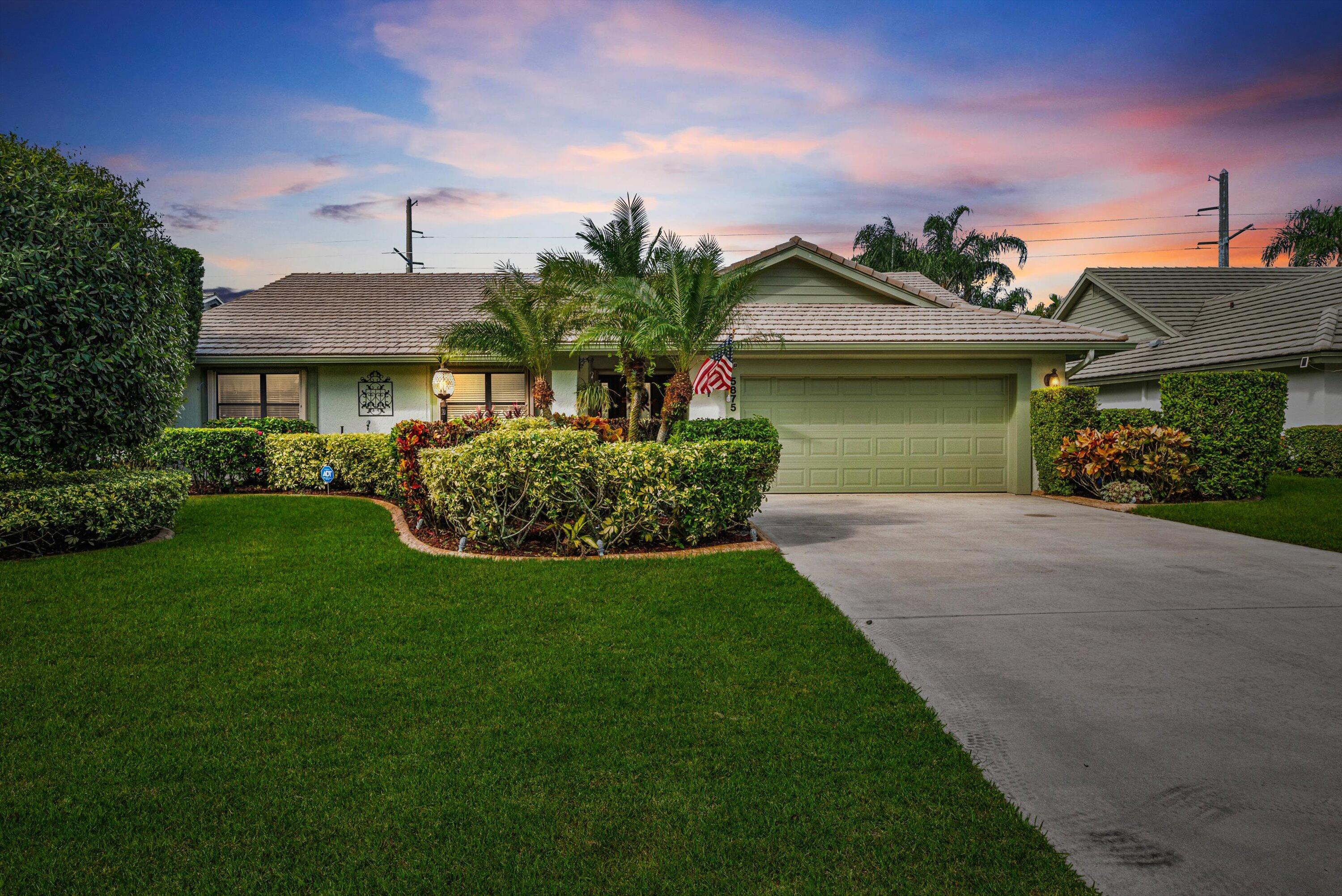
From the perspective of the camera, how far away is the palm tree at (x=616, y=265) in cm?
1196

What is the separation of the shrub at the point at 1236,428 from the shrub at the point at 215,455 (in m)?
16.6

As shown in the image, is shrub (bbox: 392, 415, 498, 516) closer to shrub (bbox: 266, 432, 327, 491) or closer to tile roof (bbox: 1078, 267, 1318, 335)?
shrub (bbox: 266, 432, 327, 491)

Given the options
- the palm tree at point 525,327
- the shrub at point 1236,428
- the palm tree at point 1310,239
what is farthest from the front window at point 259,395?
the palm tree at point 1310,239

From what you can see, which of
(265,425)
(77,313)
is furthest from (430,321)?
(77,313)

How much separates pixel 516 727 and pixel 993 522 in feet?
27.1

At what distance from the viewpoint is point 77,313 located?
7.28 meters

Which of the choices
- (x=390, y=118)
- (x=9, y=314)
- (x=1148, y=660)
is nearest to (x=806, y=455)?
(x=1148, y=660)

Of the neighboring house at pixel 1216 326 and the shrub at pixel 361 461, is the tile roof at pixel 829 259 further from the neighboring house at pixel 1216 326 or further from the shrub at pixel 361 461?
the shrub at pixel 361 461

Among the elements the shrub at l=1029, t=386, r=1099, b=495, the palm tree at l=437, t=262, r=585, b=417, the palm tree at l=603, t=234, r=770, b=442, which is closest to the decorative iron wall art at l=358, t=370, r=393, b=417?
the palm tree at l=437, t=262, r=585, b=417

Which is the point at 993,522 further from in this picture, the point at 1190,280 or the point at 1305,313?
the point at 1190,280

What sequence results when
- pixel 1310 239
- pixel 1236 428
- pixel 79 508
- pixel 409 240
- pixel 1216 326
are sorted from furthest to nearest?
pixel 409 240
pixel 1310 239
pixel 1216 326
pixel 1236 428
pixel 79 508

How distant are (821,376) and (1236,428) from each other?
6.74 metres

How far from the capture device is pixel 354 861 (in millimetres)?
2346

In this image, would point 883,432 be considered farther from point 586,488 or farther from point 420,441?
point 420,441
